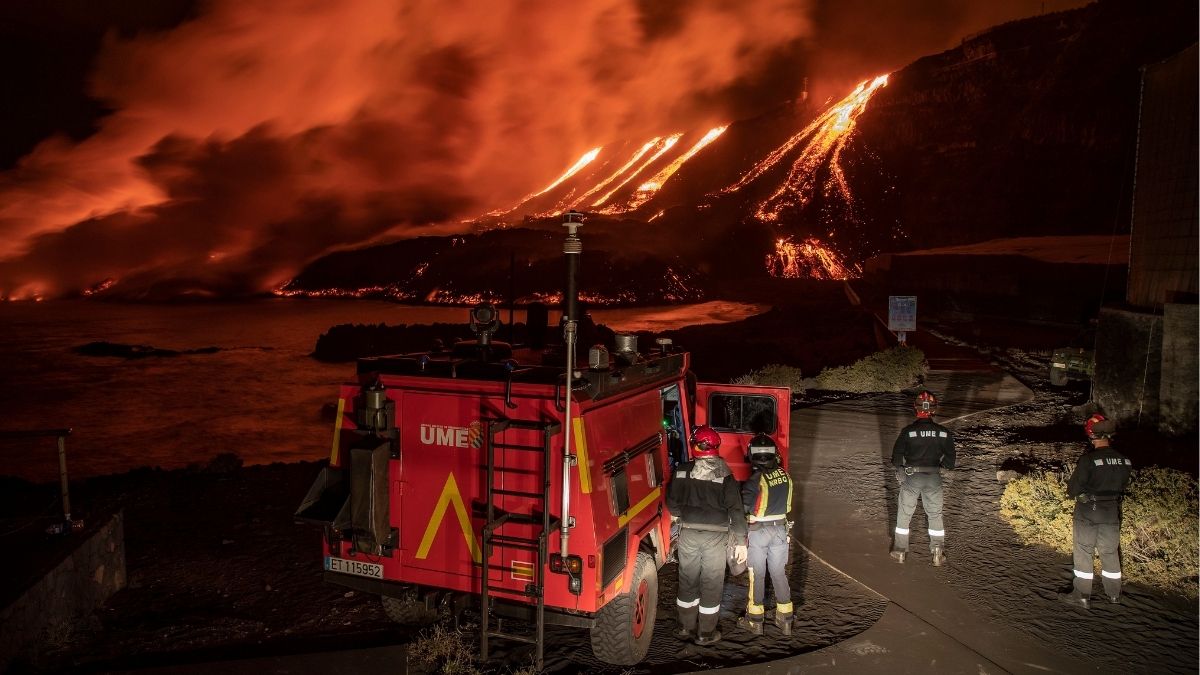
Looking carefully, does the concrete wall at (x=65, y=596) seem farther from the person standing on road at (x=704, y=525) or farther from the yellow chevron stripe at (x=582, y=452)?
the person standing on road at (x=704, y=525)

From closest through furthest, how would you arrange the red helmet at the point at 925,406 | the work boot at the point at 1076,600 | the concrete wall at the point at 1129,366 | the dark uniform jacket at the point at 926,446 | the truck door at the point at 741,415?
the work boot at the point at 1076,600 < the truck door at the point at 741,415 < the dark uniform jacket at the point at 926,446 < the red helmet at the point at 925,406 < the concrete wall at the point at 1129,366

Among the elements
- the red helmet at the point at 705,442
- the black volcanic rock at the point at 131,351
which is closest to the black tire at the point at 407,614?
the red helmet at the point at 705,442

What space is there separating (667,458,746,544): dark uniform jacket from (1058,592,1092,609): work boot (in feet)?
11.7

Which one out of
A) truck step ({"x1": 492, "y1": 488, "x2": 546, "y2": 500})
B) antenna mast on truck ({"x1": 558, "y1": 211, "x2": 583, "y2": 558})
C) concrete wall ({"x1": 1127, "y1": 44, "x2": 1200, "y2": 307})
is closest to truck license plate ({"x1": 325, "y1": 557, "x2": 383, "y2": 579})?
truck step ({"x1": 492, "y1": 488, "x2": 546, "y2": 500})

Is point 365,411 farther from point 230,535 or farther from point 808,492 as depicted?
point 808,492

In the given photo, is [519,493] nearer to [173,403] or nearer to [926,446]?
[926,446]

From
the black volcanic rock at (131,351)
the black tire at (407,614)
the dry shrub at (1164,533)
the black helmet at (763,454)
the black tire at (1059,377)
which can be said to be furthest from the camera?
the black volcanic rock at (131,351)

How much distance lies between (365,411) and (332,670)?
2.18 meters

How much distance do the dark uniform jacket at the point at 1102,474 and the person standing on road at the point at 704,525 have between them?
349 cm

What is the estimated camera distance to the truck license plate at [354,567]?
18.0 feet

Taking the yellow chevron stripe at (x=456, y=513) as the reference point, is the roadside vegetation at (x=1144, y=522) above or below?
below

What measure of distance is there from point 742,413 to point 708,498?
192 centimetres

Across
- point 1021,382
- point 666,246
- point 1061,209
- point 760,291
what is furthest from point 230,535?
point 666,246

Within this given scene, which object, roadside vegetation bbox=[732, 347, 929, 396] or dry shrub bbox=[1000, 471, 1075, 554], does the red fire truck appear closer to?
dry shrub bbox=[1000, 471, 1075, 554]
